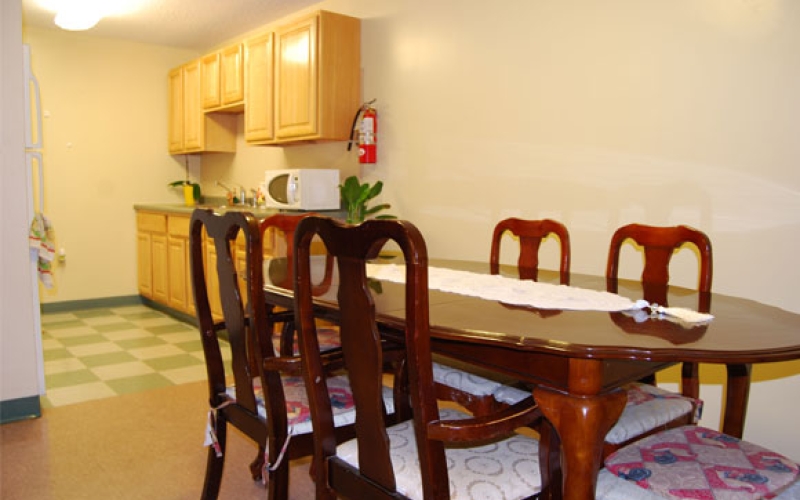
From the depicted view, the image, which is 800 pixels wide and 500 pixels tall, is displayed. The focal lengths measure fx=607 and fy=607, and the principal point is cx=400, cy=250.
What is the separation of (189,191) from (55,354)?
2177 millimetres

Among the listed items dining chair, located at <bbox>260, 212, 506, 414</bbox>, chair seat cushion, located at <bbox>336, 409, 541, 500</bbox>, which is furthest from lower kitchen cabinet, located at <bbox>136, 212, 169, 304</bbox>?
chair seat cushion, located at <bbox>336, 409, 541, 500</bbox>

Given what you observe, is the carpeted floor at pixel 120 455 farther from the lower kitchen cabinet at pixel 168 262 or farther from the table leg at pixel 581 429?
the lower kitchen cabinet at pixel 168 262

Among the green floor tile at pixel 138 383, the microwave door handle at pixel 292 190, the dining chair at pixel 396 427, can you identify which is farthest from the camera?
the microwave door handle at pixel 292 190

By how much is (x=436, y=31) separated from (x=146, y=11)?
243 centimetres

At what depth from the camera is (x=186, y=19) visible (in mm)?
4789

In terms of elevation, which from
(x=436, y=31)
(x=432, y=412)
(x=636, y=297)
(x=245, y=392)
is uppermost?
(x=436, y=31)

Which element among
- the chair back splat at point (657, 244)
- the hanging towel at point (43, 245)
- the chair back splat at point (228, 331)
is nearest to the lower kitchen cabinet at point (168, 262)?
the hanging towel at point (43, 245)

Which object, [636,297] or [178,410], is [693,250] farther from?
[178,410]

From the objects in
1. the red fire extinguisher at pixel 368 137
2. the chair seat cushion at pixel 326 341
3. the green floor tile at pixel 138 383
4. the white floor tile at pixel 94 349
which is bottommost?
the white floor tile at pixel 94 349

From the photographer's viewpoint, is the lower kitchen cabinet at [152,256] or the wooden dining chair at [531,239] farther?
the lower kitchen cabinet at [152,256]

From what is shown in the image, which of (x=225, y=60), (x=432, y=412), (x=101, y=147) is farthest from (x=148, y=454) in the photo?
(x=101, y=147)

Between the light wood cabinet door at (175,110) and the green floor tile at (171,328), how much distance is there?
170cm

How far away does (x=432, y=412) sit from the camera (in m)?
1.17

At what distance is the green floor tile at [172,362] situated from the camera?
12.2 feet
